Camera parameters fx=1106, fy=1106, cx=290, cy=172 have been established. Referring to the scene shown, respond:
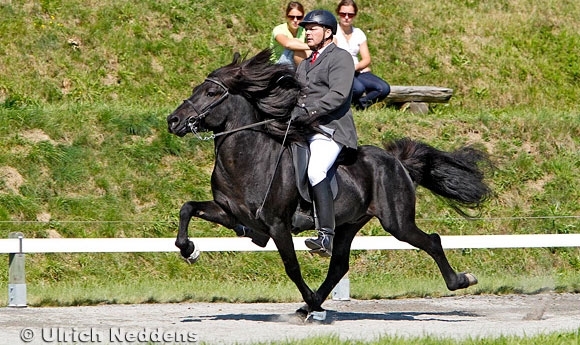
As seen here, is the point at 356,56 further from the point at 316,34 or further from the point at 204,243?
the point at 316,34

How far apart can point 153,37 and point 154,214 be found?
218 inches

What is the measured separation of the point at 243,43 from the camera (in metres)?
20.1

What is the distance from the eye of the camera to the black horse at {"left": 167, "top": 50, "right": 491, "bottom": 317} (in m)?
9.45

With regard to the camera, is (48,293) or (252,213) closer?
(252,213)

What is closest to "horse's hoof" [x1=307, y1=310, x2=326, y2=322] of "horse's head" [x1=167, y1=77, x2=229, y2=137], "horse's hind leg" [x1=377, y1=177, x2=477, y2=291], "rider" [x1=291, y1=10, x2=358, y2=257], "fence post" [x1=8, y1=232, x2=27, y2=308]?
"rider" [x1=291, y1=10, x2=358, y2=257]

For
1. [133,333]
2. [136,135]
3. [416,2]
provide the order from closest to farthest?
1. [133,333]
2. [136,135]
3. [416,2]

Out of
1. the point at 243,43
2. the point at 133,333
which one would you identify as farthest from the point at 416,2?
the point at 133,333

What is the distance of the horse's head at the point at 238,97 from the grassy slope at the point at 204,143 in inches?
114

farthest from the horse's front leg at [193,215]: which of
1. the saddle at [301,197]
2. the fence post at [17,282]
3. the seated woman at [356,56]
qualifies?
the seated woman at [356,56]

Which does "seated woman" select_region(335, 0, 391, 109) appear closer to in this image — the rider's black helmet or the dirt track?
the dirt track

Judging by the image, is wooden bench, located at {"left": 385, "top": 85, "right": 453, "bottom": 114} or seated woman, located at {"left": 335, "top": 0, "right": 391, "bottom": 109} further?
wooden bench, located at {"left": 385, "top": 85, "right": 453, "bottom": 114}

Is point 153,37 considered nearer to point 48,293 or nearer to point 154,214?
point 154,214

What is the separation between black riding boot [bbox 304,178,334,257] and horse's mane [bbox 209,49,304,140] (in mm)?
494

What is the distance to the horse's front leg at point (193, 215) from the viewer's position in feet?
30.8
